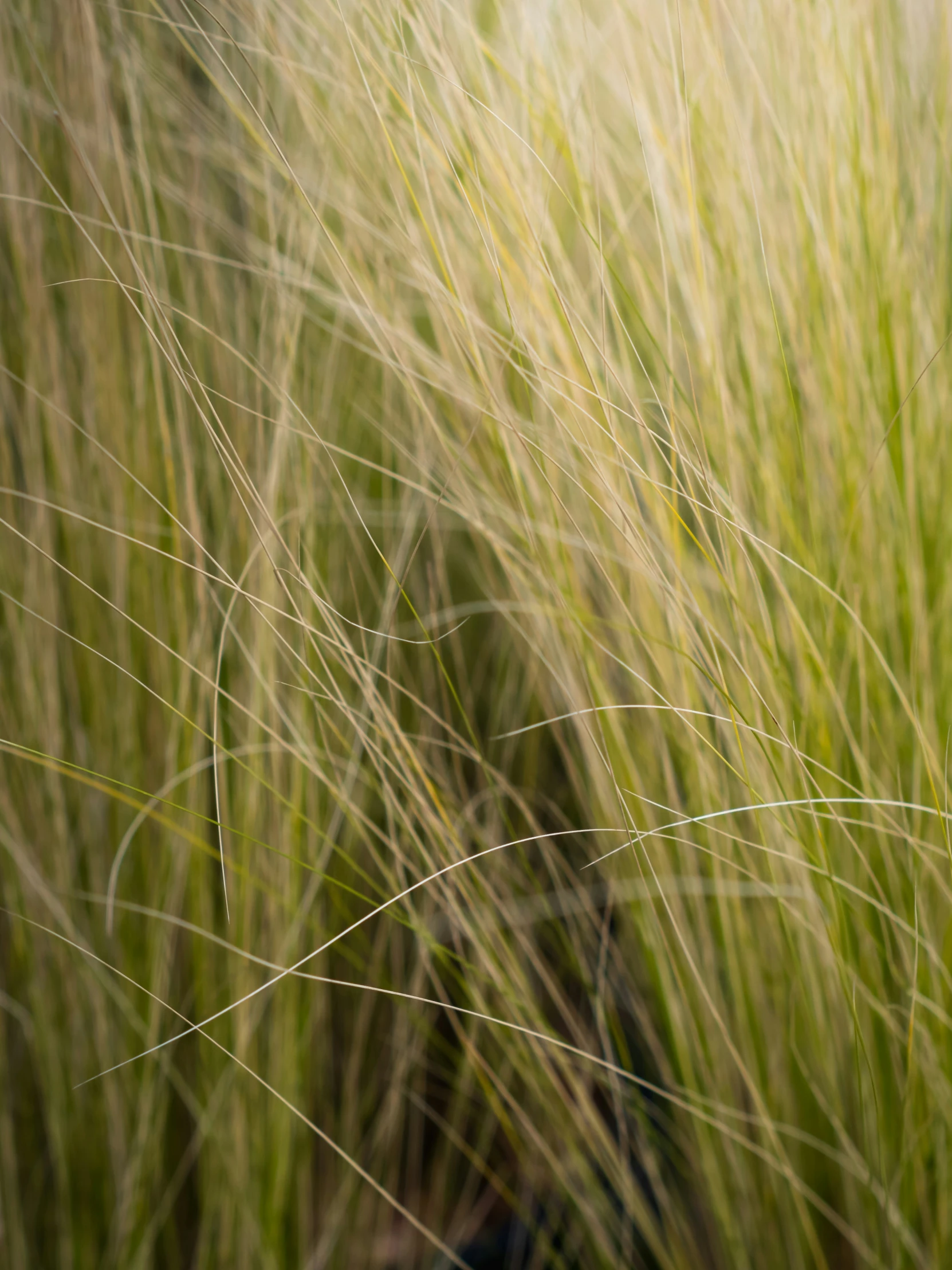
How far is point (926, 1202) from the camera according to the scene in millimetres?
565

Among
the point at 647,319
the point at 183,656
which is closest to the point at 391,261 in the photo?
the point at 647,319

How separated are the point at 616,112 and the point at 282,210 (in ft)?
1.13

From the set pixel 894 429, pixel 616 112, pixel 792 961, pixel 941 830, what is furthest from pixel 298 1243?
pixel 616 112

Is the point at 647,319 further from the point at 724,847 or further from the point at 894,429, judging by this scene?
the point at 724,847

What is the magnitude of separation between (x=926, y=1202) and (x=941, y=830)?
0.74ft

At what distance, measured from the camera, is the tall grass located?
0.57 m

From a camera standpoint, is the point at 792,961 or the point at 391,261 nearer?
the point at 792,961

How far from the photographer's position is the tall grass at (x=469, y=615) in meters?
0.57

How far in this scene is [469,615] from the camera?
2.16ft

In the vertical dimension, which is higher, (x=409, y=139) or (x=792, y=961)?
(x=409, y=139)

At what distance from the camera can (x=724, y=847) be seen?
605mm

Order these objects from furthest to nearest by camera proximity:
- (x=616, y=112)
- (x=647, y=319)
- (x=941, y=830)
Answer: (x=616, y=112), (x=647, y=319), (x=941, y=830)

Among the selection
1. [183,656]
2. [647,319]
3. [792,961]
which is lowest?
[792,961]

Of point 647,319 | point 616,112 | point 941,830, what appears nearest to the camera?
point 941,830
